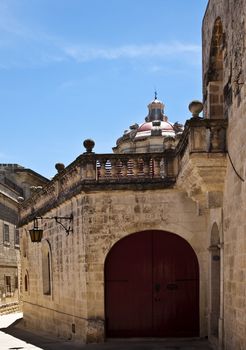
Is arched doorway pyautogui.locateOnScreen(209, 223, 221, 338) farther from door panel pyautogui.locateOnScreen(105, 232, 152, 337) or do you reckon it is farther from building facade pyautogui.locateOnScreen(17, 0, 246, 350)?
A: door panel pyautogui.locateOnScreen(105, 232, 152, 337)

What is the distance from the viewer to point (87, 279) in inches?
435

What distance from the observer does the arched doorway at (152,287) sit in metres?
11.2

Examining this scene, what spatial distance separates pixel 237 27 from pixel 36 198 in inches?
383

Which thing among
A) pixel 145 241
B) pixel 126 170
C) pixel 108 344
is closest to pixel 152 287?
pixel 145 241

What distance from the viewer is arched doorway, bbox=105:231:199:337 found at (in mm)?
11172

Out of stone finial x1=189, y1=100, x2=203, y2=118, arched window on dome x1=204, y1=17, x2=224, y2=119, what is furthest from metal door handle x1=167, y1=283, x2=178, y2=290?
stone finial x1=189, y1=100, x2=203, y2=118

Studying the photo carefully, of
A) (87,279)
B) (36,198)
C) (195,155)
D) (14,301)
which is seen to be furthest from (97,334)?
(14,301)

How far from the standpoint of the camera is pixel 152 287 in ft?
37.0

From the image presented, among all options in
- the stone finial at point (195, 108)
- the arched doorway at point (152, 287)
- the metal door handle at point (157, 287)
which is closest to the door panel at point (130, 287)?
the arched doorway at point (152, 287)

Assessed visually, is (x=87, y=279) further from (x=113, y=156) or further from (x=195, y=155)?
(x=195, y=155)

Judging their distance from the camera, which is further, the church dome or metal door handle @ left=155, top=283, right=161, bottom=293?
the church dome

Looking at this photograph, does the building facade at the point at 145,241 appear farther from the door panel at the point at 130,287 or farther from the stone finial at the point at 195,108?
the stone finial at the point at 195,108

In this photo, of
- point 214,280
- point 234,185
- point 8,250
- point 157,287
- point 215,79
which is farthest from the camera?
point 8,250

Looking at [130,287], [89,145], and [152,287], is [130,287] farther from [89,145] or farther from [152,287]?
[89,145]
